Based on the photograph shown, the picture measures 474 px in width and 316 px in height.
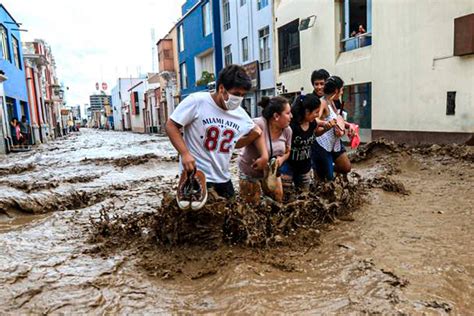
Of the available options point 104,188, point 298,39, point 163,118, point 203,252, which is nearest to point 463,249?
point 203,252

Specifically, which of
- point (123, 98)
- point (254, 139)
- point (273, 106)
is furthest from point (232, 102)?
point (123, 98)

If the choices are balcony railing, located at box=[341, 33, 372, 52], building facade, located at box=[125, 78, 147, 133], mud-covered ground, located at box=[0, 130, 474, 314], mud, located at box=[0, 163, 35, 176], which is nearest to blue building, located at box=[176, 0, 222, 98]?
balcony railing, located at box=[341, 33, 372, 52]

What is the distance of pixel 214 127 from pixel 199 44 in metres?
24.1

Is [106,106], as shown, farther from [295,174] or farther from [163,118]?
[295,174]

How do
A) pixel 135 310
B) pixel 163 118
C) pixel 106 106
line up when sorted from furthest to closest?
pixel 106 106
pixel 163 118
pixel 135 310

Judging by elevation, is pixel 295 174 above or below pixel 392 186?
above

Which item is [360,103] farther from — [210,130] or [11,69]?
[11,69]

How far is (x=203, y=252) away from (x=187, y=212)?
0.37 metres

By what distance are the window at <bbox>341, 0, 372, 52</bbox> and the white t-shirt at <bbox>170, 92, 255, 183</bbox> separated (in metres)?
9.90

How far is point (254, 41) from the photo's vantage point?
19.1 meters

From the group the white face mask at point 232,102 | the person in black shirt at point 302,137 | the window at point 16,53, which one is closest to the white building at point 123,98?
the window at point 16,53

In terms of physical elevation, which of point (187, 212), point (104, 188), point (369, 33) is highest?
point (369, 33)

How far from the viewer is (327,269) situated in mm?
2924

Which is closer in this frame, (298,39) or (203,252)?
(203,252)
